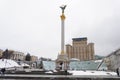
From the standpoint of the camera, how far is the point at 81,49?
140m

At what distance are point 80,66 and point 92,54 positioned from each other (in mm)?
38005

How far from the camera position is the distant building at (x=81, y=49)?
13624cm

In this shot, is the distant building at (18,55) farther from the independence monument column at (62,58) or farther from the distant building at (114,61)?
the independence monument column at (62,58)

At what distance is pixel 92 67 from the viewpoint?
10325 cm

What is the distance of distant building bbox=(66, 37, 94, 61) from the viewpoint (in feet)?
447

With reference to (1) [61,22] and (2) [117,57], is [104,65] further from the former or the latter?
(1) [61,22]

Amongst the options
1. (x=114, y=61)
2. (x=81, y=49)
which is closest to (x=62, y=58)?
(x=114, y=61)

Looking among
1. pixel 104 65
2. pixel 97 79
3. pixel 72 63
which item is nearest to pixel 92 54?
pixel 72 63

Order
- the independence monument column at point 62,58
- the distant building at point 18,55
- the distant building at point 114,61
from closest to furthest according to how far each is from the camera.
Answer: the independence monument column at point 62,58 < the distant building at point 114,61 < the distant building at point 18,55

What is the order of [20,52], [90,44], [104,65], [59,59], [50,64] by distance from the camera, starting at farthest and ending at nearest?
1. [20,52]
2. [90,44]
3. [50,64]
4. [104,65]
5. [59,59]

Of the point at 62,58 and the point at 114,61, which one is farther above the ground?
the point at 62,58

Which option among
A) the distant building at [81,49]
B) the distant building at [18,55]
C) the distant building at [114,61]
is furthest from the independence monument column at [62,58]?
the distant building at [18,55]

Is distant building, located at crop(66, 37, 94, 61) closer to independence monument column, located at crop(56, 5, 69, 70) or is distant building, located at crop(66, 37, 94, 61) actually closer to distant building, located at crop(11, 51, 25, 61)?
distant building, located at crop(11, 51, 25, 61)

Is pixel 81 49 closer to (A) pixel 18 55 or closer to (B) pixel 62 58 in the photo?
(A) pixel 18 55
